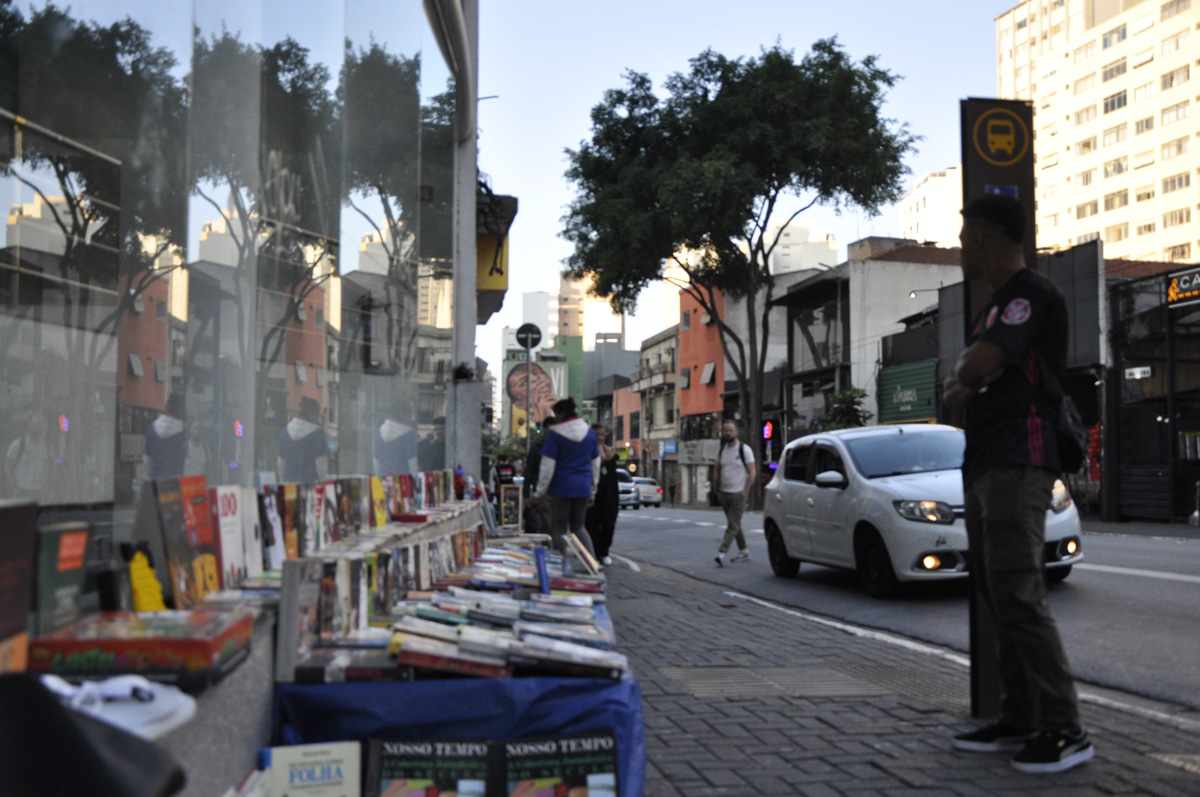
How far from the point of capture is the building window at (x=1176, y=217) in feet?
249

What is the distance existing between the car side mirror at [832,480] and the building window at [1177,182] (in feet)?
253

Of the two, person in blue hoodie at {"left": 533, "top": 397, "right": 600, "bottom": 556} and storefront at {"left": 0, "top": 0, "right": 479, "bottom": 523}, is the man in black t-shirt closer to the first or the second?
storefront at {"left": 0, "top": 0, "right": 479, "bottom": 523}

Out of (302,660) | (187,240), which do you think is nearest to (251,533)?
(302,660)

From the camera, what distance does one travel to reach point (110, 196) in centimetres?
308

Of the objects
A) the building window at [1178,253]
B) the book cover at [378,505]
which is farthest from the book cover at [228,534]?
the building window at [1178,253]

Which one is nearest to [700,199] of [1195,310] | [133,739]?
[1195,310]

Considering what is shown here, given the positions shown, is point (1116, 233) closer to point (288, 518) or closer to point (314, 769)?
point (288, 518)

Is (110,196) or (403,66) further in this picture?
(403,66)

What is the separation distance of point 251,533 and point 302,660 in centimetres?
47

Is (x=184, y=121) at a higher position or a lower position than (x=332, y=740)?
higher

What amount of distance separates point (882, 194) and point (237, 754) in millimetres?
32116

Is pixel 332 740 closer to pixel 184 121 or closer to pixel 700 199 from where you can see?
pixel 184 121

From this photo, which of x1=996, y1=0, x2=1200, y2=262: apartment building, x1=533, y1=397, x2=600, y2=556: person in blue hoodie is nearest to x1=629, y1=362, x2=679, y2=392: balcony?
x1=996, y1=0, x2=1200, y2=262: apartment building

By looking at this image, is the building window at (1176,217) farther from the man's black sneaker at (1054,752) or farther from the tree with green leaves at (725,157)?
the man's black sneaker at (1054,752)
